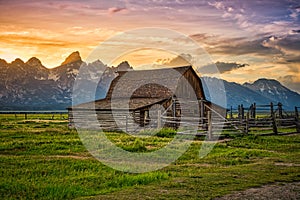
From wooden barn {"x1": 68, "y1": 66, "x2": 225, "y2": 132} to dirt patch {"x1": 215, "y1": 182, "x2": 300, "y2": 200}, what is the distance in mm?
23123

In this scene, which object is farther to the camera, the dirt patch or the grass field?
the grass field

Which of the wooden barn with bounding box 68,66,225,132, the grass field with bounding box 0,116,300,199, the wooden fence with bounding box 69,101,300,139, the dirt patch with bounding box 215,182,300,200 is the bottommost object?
the dirt patch with bounding box 215,182,300,200

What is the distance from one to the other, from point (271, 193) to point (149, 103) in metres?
31.1

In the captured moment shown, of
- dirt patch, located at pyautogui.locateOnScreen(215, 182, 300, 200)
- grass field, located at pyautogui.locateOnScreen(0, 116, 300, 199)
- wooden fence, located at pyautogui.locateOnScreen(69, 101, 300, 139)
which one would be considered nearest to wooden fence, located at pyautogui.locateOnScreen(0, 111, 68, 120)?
wooden fence, located at pyautogui.locateOnScreen(69, 101, 300, 139)

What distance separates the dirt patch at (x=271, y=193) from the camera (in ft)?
32.6

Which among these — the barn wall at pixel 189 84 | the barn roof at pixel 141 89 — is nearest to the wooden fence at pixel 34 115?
the barn roof at pixel 141 89

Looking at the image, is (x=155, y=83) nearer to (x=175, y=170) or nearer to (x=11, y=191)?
(x=175, y=170)

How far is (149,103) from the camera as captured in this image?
41312mm

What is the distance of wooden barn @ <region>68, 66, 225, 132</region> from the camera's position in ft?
132

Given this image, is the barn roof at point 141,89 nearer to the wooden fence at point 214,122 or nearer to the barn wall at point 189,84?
the barn wall at point 189,84

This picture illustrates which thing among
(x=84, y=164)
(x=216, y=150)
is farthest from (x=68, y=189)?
(x=216, y=150)

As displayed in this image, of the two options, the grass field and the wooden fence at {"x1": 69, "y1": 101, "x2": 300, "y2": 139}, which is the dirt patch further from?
the wooden fence at {"x1": 69, "y1": 101, "x2": 300, "y2": 139}

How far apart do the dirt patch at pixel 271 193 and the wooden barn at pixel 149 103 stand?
23.1 meters

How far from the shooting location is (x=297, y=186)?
1133 cm
